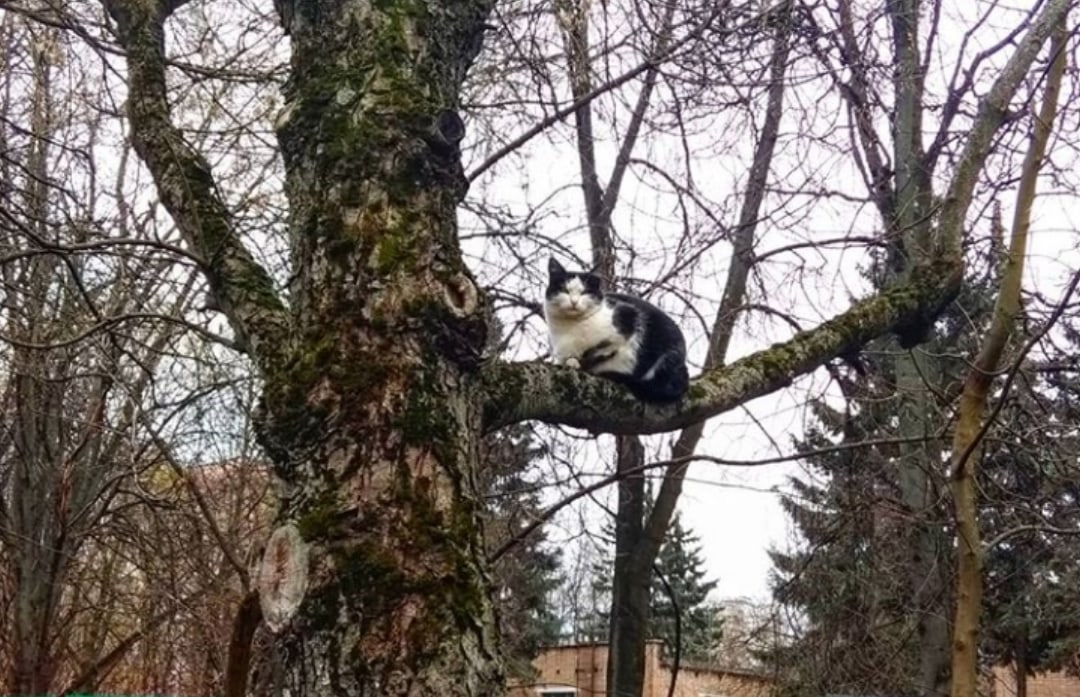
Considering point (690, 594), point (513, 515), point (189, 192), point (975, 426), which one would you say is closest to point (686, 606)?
point (690, 594)

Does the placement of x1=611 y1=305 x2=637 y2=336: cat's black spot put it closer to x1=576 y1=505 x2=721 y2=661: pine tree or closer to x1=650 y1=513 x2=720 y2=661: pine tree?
x1=576 y1=505 x2=721 y2=661: pine tree

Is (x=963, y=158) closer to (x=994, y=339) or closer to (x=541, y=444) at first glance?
(x=994, y=339)

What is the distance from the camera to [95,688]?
8.42m

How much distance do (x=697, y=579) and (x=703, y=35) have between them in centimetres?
2171

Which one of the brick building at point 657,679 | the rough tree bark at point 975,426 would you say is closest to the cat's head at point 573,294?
the rough tree bark at point 975,426

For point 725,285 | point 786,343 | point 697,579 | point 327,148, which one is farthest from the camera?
point 697,579

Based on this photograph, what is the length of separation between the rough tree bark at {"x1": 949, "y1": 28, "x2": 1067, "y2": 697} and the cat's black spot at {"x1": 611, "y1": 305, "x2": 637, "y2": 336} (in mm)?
1425

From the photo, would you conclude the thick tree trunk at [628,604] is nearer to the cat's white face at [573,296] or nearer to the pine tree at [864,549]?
the pine tree at [864,549]

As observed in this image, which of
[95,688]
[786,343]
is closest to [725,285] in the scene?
[786,343]

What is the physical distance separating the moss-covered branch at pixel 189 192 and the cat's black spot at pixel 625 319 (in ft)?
6.83

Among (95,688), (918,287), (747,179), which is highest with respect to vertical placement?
(747,179)

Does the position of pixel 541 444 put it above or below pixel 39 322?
below

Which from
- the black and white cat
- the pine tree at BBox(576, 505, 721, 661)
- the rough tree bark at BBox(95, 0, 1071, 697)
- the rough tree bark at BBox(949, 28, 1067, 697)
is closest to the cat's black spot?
the black and white cat

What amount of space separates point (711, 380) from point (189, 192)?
4.68ft
